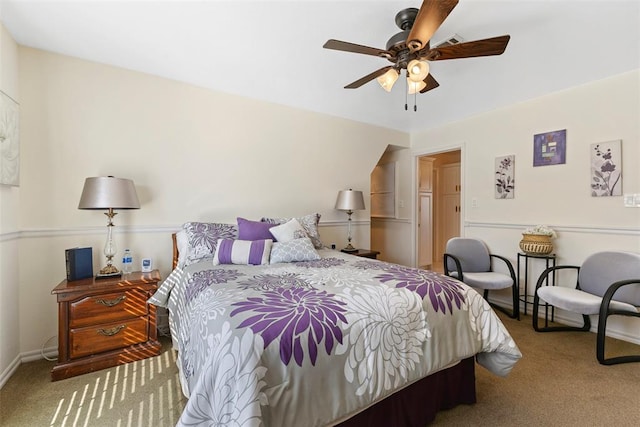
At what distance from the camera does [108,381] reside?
199cm

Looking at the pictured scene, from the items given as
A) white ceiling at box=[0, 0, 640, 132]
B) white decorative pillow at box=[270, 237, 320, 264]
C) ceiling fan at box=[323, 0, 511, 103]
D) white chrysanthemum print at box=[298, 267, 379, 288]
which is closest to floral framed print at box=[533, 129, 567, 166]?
white ceiling at box=[0, 0, 640, 132]

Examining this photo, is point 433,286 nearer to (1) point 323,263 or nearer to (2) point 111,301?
(1) point 323,263

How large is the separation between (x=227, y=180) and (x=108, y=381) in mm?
1952

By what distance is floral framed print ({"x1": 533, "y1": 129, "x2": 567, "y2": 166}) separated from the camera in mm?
3020

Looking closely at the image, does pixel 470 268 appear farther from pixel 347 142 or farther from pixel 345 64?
pixel 345 64

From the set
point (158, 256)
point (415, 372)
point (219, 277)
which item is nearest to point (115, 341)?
point (158, 256)

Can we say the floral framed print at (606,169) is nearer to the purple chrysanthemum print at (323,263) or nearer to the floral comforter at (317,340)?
the floral comforter at (317,340)

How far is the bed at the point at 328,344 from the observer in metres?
1.06

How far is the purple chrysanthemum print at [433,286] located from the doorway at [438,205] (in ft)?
12.2

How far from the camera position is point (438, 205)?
6449mm

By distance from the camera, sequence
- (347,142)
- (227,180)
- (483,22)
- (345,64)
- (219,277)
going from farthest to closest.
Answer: (347,142), (227,180), (345,64), (483,22), (219,277)

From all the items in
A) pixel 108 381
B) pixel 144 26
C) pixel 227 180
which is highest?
pixel 144 26

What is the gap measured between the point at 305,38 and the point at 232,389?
2438 mm

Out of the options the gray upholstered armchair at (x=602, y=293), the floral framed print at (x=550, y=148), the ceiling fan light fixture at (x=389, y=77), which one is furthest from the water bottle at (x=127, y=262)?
the floral framed print at (x=550, y=148)
